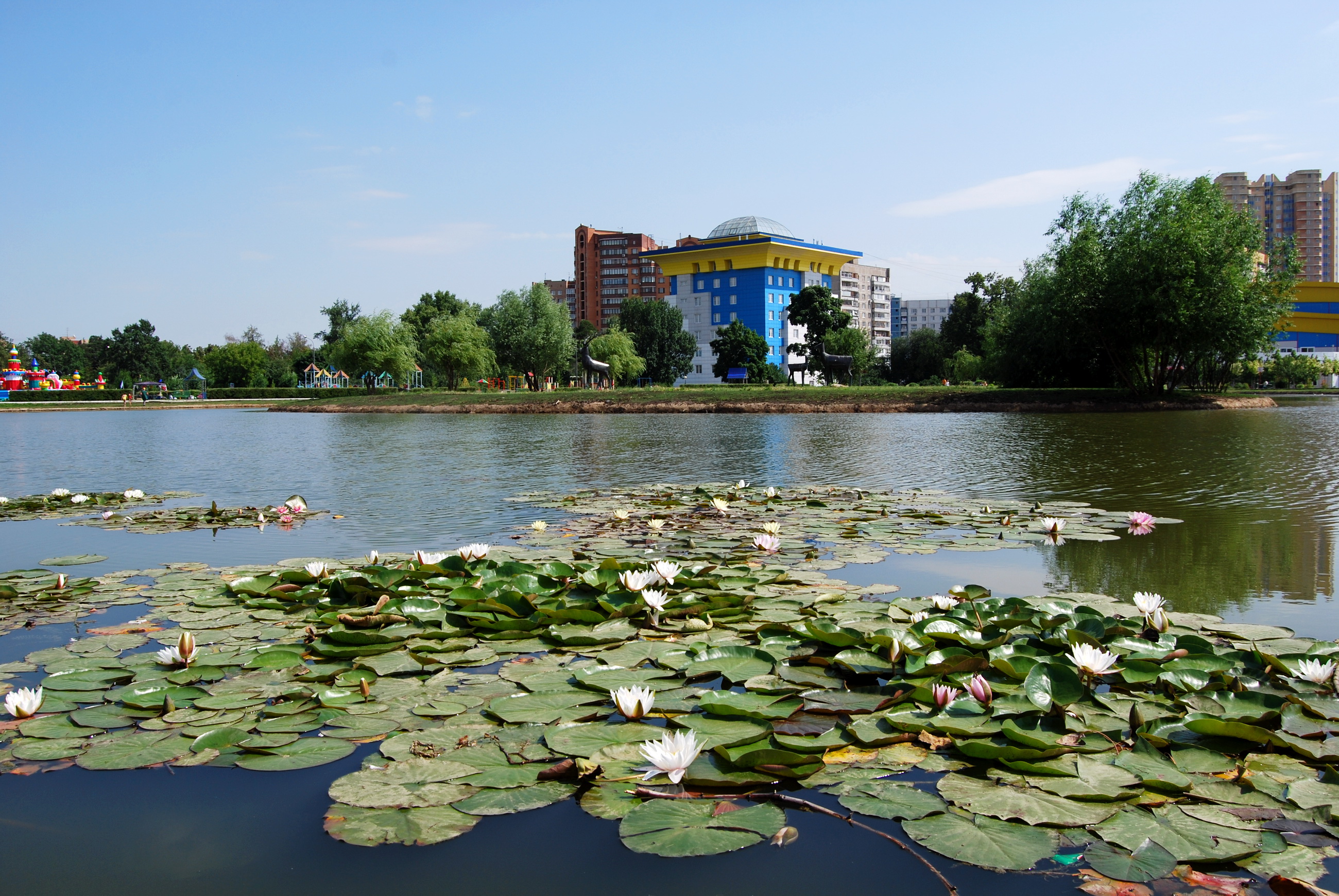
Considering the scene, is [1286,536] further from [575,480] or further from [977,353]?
[977,353]

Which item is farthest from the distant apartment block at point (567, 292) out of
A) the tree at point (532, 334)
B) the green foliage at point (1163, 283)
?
the green foliage at point (1163, 283)

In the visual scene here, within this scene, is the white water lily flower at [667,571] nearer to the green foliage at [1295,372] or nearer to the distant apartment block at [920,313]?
the green foliage at [1295,372]

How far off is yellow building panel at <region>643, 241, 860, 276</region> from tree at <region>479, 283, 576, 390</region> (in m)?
38.1

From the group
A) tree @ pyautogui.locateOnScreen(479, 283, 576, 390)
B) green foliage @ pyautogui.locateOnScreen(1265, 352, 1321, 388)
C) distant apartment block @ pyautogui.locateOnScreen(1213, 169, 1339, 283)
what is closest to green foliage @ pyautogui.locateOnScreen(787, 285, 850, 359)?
tree @ pyautogui.locateOnScreen(479, 283, 576, 390)

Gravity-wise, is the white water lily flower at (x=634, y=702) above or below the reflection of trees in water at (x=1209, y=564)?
above

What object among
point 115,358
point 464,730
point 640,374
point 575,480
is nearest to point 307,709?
point 464,730

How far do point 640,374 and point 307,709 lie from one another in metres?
88.0

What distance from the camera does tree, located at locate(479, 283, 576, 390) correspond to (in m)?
62.5

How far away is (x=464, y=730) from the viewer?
113 inches

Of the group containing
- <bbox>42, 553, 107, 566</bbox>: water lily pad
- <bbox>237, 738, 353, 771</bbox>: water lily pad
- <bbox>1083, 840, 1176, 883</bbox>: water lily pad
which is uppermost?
<bbox>42, 553, 107, 566</bbox>: water lily pad

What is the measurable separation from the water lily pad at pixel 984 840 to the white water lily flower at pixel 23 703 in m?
3.01

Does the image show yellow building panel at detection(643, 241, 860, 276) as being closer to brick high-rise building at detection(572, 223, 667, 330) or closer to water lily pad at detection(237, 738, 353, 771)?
brick high-rise building at detection(572, 223, 667, 330)

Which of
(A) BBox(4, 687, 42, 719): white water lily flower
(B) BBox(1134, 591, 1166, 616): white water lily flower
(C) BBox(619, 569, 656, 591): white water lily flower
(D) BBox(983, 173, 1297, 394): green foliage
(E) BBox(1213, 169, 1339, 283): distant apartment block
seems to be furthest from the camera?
(E) BBox(1213, 169, 1339, 283): distant apartment block

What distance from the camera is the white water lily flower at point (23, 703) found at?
9.69ft
